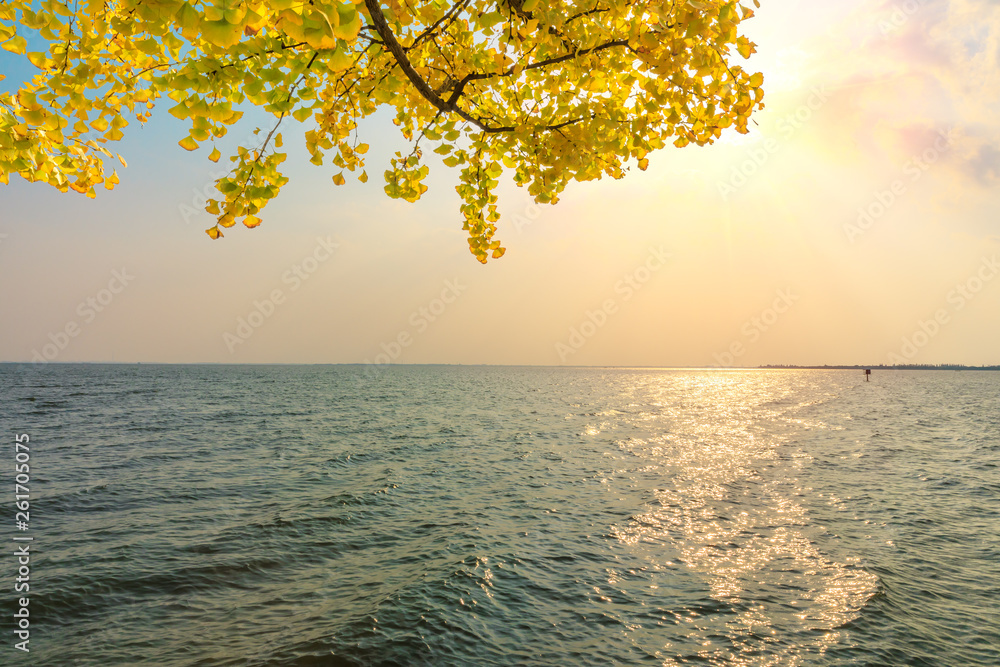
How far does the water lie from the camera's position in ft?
25.3

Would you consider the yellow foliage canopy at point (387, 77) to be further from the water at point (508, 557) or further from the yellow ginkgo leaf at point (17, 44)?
the water at point (508, 557)

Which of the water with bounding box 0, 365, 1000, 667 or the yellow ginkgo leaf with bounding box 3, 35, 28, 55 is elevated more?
the yellow ginkgo leaf with bounding box 3, 35, 28, 55

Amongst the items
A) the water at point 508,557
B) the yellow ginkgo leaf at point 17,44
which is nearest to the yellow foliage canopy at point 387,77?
the yellow ginkgo leaf at point 17,44

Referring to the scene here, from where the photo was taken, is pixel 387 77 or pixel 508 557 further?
pixel 508 557

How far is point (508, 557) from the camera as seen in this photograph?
35.8ft

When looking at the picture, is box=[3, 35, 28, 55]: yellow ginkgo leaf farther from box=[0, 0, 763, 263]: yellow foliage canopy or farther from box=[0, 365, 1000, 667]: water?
box=[0, 365, 1000, 667]: water

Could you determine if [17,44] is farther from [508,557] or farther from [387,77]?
[508,557]

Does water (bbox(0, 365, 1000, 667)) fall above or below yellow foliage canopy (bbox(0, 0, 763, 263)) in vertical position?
below

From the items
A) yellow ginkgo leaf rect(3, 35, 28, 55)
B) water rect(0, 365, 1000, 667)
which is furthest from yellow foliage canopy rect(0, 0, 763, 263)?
water rect(0, 365, 1000, 667)

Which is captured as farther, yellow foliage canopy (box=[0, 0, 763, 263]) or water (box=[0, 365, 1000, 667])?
water (box=[0, 365, 1000, 667])

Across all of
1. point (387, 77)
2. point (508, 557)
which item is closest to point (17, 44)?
point (387, 77)

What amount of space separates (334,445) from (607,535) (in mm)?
17751

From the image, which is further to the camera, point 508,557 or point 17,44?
point 508,557

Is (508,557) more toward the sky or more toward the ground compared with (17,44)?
more toward the ground
